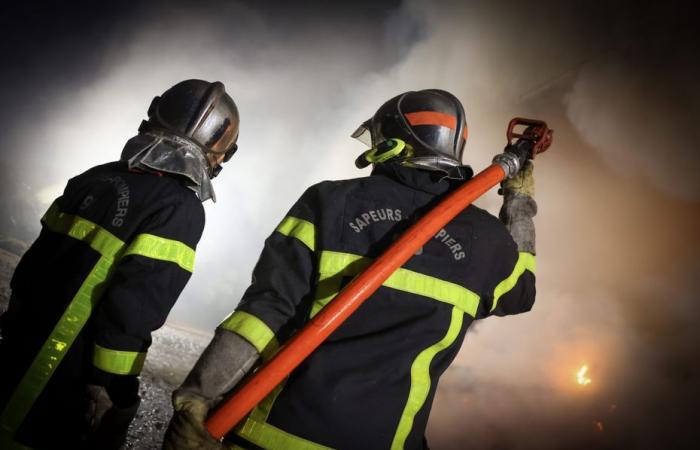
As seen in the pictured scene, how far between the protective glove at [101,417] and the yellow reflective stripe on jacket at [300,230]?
1.22 meters

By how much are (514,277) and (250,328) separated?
49.9 inches

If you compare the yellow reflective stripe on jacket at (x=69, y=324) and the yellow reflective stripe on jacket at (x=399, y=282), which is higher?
the yellow reflective stripe on jacket at (x=399, y=282)

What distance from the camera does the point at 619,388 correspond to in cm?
1335

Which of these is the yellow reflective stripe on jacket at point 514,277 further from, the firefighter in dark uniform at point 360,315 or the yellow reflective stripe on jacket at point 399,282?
the yellow reflective stripe on jacket at point 399,282

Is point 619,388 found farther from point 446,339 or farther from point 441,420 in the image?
point 446,339

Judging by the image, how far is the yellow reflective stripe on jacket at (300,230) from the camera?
1605 mm

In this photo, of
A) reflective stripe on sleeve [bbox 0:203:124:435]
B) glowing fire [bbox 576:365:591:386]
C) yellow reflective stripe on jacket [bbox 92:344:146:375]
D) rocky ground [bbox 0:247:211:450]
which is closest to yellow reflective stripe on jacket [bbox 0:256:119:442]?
reflective stripe on sleeve [bbox 0:203:124:435]

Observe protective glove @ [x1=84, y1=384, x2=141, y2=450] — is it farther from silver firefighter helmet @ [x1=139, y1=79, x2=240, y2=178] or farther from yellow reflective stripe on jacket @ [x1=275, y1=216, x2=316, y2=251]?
silver firefighter helmet @ [x1=139, y1=79, x2=240, y2=178]

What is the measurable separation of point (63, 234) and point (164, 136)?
90cm

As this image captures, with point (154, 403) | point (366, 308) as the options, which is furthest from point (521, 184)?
point (154, 403)

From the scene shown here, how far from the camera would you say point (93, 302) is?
194cm

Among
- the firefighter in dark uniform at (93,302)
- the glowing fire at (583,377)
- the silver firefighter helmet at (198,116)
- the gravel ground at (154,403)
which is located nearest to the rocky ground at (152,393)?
the gravel ground at (154,403)

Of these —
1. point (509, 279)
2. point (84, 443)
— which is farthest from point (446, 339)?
point (84, 443)

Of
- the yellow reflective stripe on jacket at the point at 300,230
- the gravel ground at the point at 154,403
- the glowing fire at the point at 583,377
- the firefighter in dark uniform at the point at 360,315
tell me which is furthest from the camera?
the glowing fire at the point at 583,377
